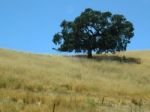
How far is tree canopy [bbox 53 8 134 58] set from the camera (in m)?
68.2

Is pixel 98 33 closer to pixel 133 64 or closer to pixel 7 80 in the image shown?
pixel 133 64

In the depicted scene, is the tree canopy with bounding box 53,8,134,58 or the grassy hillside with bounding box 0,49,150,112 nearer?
Answer: the grassy hillside with bounding box 0,49,150,112

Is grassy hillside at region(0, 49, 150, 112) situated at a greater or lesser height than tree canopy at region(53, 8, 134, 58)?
lesser

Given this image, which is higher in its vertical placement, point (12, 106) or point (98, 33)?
point (98, 33)

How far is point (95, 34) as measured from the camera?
69.9 metres

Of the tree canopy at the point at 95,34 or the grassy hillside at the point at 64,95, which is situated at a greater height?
the tree canopy at the point at 95,34

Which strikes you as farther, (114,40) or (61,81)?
(114,40)

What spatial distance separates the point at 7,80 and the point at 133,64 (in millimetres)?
39739

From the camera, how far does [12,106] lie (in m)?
12.6

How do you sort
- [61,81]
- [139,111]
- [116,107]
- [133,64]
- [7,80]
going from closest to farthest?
[139,111] → [116,107] → [7,80] → [61,81] → [133,64]

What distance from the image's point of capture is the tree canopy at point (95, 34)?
68.2 metres

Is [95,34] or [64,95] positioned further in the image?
[95,34]

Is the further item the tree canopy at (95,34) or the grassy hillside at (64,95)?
the tree canopy at (95,34)

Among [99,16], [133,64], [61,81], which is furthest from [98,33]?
[61,81]
